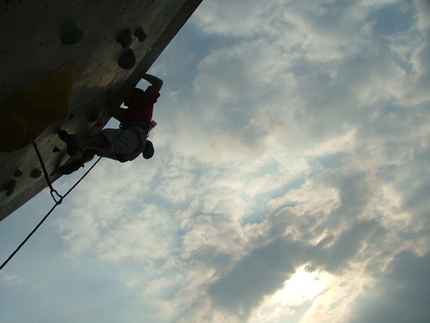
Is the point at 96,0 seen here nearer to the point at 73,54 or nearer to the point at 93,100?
the point at 73,54

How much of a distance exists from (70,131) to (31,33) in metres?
1.53

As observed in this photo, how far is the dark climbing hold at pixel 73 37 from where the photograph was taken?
2.12m

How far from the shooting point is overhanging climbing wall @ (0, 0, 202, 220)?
1.87 metres

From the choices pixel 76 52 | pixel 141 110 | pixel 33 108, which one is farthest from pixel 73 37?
pixel 141 110

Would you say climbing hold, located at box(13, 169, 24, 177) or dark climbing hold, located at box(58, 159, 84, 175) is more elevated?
climbing hold, located at box(13, 169, 24, 177)

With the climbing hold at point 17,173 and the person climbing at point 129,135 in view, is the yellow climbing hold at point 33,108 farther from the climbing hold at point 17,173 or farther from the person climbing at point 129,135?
the climbing hold at point 17,173

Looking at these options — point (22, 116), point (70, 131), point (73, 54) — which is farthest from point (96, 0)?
point (70, 131)

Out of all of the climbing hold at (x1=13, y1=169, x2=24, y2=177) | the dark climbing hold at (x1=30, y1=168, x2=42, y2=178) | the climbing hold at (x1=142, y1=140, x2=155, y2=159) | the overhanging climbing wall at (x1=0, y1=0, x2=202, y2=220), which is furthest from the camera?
the climbing hold at (x1=142, y1=140, x2=155, y2=159)

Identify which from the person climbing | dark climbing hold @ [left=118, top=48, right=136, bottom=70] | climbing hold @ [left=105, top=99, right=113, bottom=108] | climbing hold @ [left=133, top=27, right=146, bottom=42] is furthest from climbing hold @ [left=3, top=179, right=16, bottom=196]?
climbing hold @ [left=133, top=27, right=146, bottom=42]

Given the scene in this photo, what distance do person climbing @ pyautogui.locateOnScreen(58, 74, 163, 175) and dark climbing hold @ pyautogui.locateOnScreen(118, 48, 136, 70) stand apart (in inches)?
26.9

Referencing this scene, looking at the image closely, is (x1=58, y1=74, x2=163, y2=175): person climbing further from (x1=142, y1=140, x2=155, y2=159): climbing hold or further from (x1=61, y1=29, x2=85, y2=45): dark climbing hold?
(x1=61, y1=29, x2=85, y2=45): dark climbing hold

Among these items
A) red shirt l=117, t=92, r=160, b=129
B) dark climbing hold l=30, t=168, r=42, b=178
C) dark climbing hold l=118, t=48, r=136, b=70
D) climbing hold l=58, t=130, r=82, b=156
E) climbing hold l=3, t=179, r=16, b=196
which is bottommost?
climbing hold l=58, t=130, r=82, b=156

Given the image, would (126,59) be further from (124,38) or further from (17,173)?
(17,173)

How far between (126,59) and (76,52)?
670 mm
